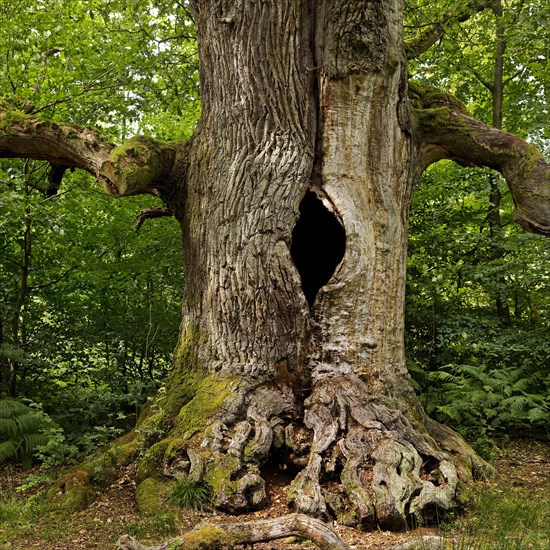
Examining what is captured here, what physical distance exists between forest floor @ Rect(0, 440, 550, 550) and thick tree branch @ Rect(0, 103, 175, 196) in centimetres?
273

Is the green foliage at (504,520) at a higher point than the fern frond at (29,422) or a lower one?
lower

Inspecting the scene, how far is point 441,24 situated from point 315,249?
3.82 m

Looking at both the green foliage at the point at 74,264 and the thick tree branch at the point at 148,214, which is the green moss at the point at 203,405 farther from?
the green foliage at the point at 74,264

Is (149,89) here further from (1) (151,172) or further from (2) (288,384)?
(2) (288,384)

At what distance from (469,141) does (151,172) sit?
3410 mm

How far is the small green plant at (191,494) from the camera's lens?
440cm

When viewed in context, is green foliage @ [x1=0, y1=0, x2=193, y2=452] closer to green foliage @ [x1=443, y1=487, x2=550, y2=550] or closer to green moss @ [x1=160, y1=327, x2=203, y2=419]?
green moss @ [x1=160, y1=327, x2=203, y2=419]

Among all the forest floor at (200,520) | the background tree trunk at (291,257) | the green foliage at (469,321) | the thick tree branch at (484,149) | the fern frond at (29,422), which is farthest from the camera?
the green foliage at (469,321)

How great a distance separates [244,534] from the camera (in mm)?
3213

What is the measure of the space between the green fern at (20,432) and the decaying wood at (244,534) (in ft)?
10.3

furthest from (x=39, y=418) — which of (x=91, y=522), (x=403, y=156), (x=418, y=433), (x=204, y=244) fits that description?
(x=403, y=156)

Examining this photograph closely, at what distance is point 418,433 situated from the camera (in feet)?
16.8

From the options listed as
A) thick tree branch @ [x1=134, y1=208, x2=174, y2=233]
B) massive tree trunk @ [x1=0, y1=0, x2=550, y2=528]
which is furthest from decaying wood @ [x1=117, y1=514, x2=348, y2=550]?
thick tree branch @ [x1=134, y1=208, x2=174, y2=233]

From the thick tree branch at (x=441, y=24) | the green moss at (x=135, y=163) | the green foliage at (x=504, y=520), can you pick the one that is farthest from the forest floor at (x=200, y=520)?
the thick tree branch at (x=441, y=24)
